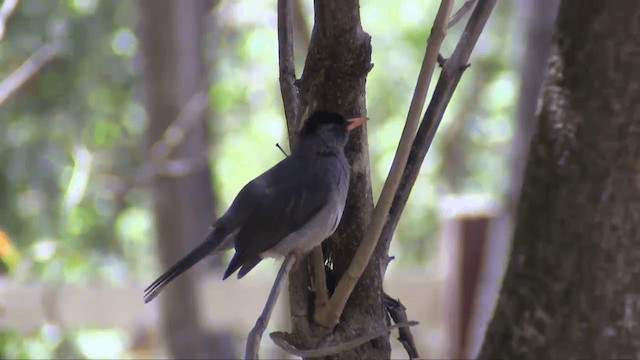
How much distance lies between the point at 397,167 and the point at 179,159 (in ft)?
13.0

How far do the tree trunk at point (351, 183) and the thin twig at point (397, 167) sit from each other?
0.12 meters

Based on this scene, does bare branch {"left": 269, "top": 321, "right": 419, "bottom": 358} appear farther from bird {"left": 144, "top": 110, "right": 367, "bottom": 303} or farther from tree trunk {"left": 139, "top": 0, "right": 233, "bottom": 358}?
tree trunk {"left": 139, "top": 0, "right": 233, "bottom": 358}

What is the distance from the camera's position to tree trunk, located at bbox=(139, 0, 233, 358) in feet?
17.3

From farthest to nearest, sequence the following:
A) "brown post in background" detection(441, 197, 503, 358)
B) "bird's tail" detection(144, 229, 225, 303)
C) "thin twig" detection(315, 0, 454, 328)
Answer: "brown post in background" detection(441, 197, 503, 358) < "bird's tail" detection(144, 229, 225, 303) < "thin twig" detection(315, 0, 454, 328)

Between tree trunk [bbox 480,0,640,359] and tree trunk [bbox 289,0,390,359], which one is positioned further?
tree trunk [bbox 480,0,640,359]

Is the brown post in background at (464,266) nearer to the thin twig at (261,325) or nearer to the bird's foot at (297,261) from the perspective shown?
the bird's foot at (297,261)

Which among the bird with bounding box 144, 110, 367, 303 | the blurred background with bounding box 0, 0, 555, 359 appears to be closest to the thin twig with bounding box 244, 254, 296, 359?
the bird with bounding box 144, 110, 367, 303

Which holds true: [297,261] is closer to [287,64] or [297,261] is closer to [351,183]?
[351,183]

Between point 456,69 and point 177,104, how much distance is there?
3285 mm

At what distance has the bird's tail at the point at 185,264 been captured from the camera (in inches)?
98.4

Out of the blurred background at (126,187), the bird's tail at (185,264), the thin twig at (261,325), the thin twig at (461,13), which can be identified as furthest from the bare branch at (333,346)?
the blurred background at (126,187)

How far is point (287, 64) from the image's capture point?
250 cm

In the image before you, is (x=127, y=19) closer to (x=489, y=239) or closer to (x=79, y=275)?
(x=79, y=275)

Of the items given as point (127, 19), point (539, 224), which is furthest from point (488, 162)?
point (539, 224)
